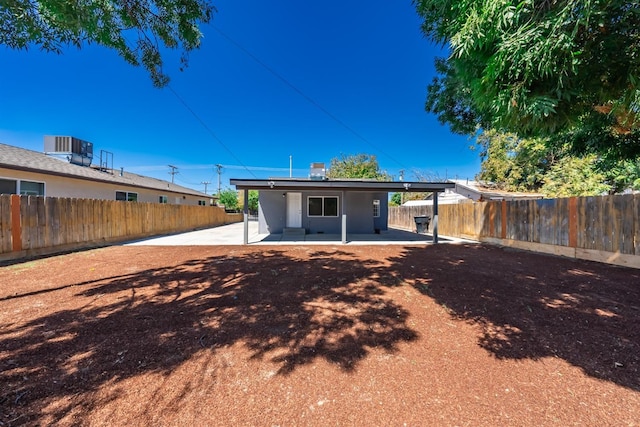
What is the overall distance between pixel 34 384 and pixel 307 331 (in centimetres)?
236

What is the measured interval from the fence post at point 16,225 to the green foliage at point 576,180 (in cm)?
1980

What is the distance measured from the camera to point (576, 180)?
517 inches

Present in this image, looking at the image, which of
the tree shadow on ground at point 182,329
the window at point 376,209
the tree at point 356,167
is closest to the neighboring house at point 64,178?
the tree shadow on ground at point 182,329

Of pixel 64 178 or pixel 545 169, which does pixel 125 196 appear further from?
pixel 545 169

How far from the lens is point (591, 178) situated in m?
12.7

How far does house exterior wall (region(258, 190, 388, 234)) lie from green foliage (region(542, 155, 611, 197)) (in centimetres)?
963

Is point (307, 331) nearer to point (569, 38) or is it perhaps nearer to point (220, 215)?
point (569, 38)

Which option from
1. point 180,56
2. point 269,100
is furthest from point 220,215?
point 180,56

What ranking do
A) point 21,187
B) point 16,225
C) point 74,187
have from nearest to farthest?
1. point 16,225
2. point 21,187
3. point 74,187

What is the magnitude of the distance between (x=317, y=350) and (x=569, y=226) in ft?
28.6

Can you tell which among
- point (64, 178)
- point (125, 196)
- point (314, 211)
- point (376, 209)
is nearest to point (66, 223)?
point (64, 178)

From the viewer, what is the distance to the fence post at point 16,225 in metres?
6.67

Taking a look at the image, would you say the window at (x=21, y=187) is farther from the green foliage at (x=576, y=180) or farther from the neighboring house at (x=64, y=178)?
the green foliage at (x=576, y=180)

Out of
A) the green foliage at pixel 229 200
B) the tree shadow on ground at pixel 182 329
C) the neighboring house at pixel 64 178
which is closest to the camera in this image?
the tree shadow on ground at pixel 182 329
